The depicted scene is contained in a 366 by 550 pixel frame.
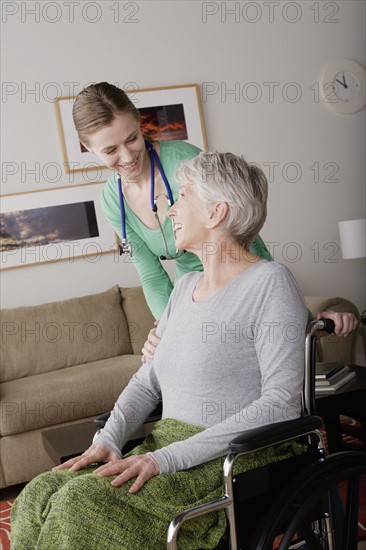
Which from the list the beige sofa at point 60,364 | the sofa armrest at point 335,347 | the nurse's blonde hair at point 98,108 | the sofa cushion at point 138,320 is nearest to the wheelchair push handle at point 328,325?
the nurse's blonde hair at point 98,108

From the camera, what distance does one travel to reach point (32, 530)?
1547 millimetres

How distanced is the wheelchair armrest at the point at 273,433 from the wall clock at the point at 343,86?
3.89m

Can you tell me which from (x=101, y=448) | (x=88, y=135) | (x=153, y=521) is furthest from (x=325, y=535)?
(x=88, y=135)

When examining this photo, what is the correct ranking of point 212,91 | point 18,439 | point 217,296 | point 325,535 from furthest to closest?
point 212,91, point 18,439, point 217,296, point 325,535

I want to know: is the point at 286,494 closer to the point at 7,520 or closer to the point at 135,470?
the point at 135,470

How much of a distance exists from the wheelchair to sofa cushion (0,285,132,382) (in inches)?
99.2

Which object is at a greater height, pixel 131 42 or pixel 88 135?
pixel 131 42

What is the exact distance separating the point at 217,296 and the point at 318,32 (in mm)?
3794

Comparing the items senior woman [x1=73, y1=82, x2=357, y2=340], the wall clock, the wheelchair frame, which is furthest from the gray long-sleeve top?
the wall clock

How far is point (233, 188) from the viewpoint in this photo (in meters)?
1.86

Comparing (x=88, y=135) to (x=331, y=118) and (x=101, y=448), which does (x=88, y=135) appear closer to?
(x=101, y=448)

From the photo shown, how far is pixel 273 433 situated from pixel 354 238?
131 inches

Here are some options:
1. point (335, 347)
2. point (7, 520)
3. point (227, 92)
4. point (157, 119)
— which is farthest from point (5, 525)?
point (227, 92)

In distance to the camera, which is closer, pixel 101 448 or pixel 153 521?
pixel 153 521
